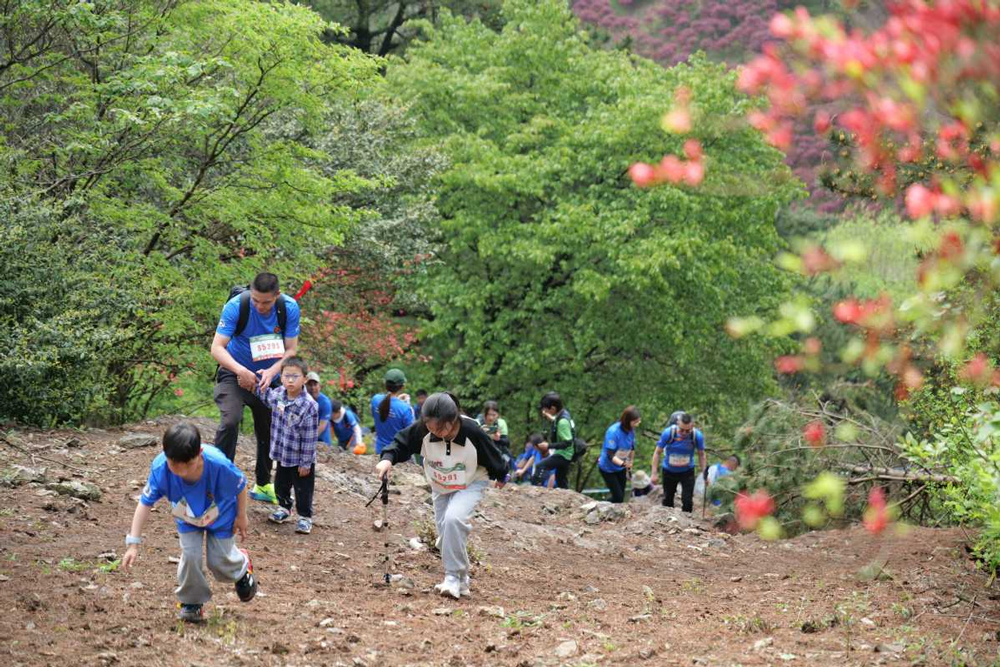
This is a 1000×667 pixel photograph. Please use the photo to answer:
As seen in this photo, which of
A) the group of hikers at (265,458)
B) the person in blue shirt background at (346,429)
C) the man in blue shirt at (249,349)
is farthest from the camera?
the person in blue shirt background at (346,429)

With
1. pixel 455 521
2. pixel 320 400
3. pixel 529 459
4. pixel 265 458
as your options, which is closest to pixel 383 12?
pixel 529 459

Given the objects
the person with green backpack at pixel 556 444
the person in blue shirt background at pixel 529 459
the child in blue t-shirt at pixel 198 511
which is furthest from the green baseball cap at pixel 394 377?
the child in blue t-shirt at pixel 198 511

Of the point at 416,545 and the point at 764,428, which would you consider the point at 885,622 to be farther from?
the point at 764,428

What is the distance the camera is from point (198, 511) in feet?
21.5

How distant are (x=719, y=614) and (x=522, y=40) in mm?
20849

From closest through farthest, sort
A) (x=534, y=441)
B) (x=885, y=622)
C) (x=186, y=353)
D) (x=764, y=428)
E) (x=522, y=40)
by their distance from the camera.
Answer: (x=885, y=622)
(x=764, y=428)
(x=186, y=353)
(x=534, y=441)
(x=522, y=40)

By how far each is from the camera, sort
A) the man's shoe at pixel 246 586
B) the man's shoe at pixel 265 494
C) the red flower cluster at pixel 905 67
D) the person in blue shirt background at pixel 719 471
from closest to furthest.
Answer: the red flower cluster at pixel 905 67 < the man's shoe at pixel 246 586 < the man's shoe at pixel 265 494 < the person in blue shirt background at pixel 719 471

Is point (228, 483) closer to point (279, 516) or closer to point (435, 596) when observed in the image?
point (435, 596)

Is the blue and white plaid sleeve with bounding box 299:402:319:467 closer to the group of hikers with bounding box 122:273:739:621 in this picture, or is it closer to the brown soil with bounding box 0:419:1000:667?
the group of hikers with bounding box 122:273:739:621

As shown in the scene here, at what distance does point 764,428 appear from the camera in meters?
14.0

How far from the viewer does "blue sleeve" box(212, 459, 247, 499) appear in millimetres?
6520

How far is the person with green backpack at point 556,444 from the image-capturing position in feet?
48.0

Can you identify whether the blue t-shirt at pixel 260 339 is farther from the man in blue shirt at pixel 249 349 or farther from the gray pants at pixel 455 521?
the gray pants at pixel 455 521

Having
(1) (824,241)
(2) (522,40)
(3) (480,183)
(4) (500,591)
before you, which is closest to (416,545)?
(4) (500,591)
